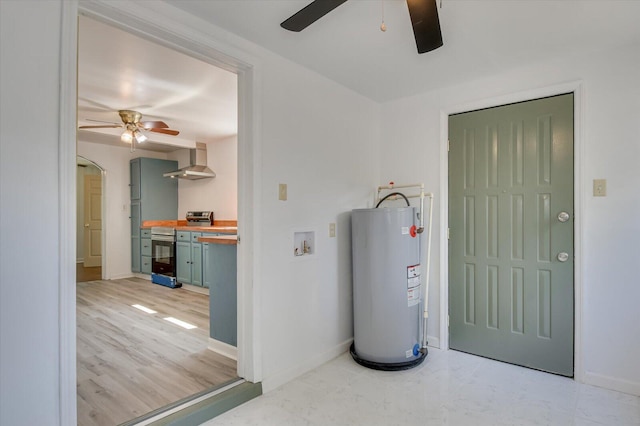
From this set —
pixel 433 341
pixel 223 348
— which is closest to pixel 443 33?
pixel 433 341

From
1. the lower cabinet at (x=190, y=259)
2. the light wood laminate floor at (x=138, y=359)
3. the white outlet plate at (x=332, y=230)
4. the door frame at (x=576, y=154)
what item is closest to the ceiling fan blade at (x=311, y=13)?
the white outlet plate at (x=332, y=230)

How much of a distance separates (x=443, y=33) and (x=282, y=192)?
144 centimetres

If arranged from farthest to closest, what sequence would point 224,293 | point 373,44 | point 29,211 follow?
1. point 224,293
2. point 373,44
3. point 29,211

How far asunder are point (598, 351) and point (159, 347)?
3354 millimetres

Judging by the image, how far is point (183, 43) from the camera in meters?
1.90

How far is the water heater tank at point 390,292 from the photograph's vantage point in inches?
102

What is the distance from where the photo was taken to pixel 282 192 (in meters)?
2.41

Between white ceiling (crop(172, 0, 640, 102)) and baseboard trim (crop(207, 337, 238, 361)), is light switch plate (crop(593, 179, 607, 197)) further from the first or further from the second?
baseboard trim (crop(207, 337, 238, 361))

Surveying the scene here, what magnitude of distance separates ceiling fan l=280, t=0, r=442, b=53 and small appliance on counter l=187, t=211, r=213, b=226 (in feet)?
14.9

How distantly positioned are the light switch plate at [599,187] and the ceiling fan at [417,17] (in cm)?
159

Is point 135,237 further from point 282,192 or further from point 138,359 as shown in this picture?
point 282,192

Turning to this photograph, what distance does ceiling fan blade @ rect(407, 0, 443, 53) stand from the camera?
1403 millimetres

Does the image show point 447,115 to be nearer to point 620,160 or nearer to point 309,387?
point 620,160

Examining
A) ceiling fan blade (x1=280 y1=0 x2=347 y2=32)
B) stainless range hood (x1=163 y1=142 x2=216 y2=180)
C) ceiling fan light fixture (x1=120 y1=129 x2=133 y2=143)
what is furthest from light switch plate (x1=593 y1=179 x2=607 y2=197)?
stainless range hood (x1=163 y1=142 x2=216 y2=180)
